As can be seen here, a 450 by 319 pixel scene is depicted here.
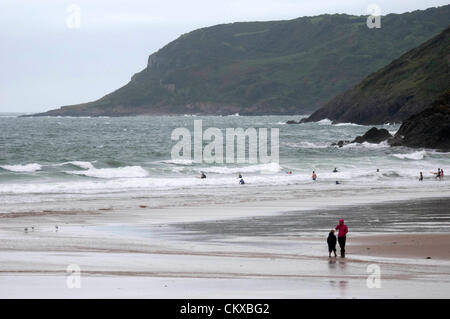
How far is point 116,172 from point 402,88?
350 feet

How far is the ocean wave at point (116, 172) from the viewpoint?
4867 cm

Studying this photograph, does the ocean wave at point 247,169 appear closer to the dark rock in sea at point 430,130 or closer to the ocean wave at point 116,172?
the ocean wave at point 116,172

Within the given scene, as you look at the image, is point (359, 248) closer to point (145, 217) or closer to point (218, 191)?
point (145, 217)

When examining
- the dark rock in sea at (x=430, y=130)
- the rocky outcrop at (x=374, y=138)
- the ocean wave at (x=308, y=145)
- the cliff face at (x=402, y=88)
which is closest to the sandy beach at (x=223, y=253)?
the dark rock in sea at (x=430, y=130)

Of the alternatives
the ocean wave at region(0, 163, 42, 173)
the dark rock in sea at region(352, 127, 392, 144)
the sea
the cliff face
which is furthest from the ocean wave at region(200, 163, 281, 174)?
the cliff face

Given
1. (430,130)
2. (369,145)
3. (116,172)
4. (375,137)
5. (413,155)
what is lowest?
(116,172)

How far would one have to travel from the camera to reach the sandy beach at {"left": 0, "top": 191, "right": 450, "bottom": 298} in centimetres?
1314

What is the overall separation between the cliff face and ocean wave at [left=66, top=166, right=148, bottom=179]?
8937 centimetres

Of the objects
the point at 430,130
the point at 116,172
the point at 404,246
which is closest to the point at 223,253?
the point at 404,246

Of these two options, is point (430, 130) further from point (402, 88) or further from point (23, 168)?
point (402, 88)

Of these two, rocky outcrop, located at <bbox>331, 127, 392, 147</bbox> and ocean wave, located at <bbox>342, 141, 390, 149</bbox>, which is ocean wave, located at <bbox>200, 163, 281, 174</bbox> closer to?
ocean wave, located at <bbox>342, 141, 390, 149</bbox>

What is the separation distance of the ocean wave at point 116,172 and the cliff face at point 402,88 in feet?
293

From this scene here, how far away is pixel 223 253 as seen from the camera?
58.4ft
